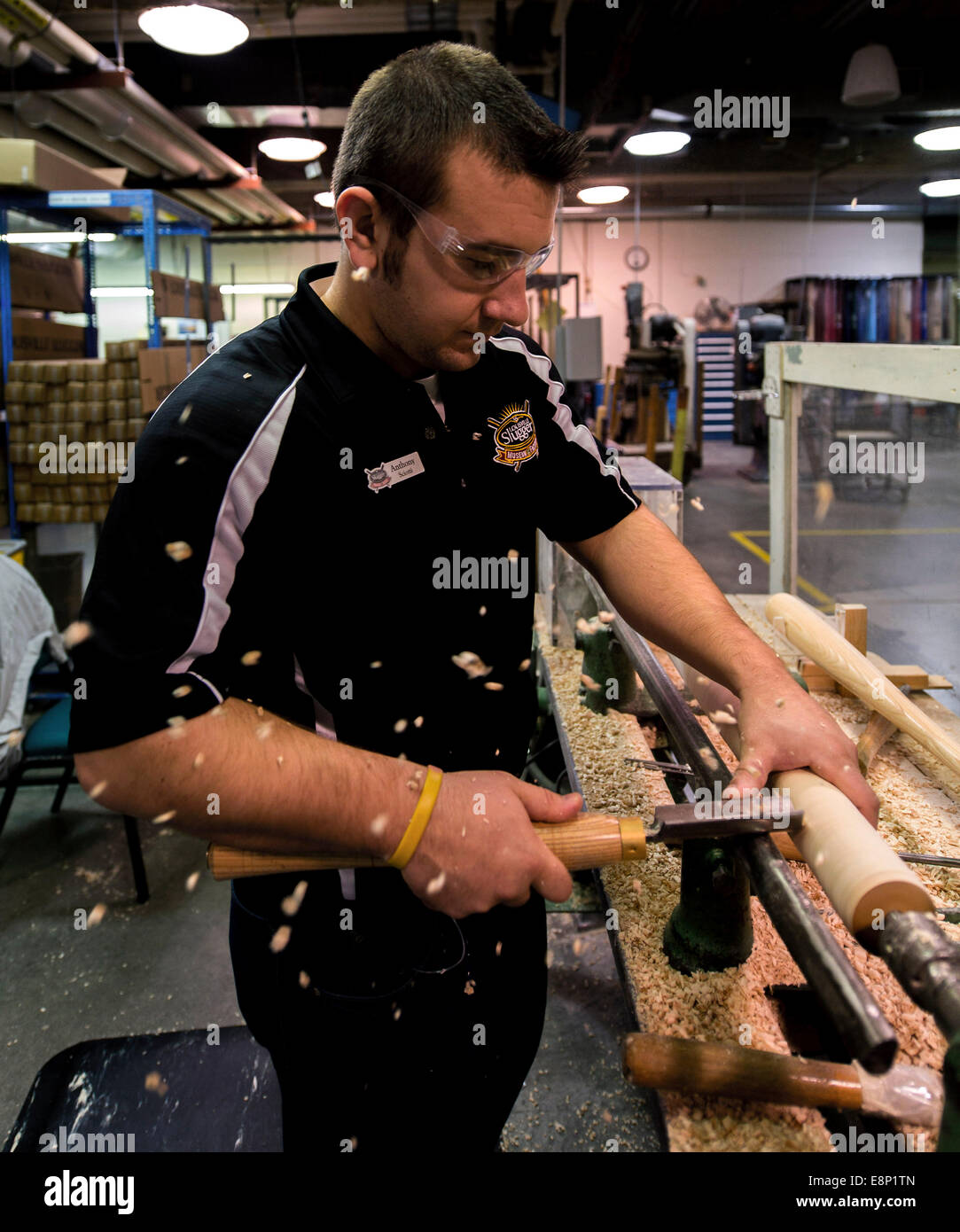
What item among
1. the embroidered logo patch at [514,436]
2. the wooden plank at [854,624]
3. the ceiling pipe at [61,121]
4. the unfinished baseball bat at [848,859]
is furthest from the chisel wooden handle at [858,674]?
the ceiling pipe at [61,121]

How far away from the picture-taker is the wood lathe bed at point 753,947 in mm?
1054

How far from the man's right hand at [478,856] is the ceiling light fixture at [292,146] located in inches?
281

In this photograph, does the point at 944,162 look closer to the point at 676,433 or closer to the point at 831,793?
the point at 676,433

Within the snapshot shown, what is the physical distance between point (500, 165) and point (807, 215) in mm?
17253

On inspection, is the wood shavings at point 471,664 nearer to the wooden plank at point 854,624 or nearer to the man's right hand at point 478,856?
the man's right hand at point 478,856

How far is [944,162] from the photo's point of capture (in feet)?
41.6

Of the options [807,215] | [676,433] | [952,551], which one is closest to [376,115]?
[952,551]

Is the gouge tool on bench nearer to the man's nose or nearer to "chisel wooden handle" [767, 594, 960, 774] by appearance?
the man's nose

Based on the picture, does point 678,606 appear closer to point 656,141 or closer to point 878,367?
point 878,367

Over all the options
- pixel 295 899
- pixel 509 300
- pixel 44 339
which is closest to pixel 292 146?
pixel 44 339

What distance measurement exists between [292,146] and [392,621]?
6.93 meters

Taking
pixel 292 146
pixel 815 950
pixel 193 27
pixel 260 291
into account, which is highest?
pixel 260 291

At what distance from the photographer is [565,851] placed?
3.75 ft

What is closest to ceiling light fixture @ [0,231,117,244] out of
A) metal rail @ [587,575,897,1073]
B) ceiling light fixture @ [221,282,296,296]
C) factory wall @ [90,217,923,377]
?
metal rail @ [587,575,897,1073]
